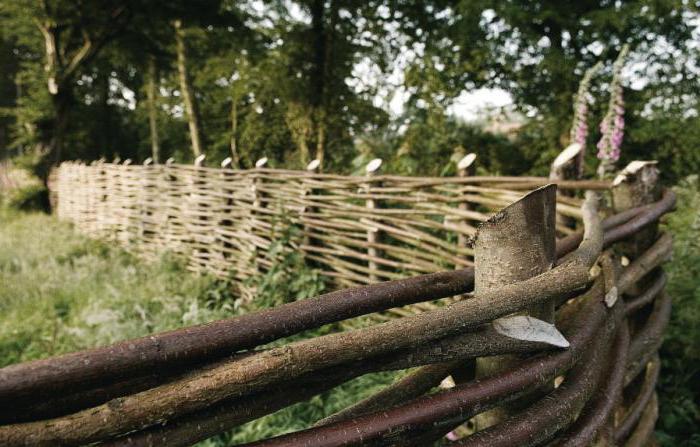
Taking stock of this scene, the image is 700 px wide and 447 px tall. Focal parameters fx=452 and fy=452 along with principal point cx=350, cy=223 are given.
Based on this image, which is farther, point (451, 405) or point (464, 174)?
point (464, 174)

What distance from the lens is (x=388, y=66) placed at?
11.1 m

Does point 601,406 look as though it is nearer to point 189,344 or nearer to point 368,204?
point 189,344

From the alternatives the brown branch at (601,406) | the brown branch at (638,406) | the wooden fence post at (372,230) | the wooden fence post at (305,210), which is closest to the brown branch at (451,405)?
the brown branch at (601,406)

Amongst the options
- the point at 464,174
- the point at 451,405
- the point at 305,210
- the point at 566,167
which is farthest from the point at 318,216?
the point at 451,405

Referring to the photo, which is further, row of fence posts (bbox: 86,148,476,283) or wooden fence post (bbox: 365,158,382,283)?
wooden fence post (bbox: 365,158,382,283)

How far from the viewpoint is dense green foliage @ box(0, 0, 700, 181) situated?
8516 mm

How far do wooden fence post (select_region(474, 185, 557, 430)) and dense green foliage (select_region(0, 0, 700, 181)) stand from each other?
6.44 meters

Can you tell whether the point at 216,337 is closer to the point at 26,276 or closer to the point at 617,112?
the point at 617,112

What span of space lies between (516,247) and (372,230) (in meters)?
2.17

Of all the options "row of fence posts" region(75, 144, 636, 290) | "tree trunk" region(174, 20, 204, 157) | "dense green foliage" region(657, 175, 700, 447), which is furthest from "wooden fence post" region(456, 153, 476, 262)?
"tree trunk" region(174, 20, 204, 157)

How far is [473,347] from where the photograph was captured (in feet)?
2.80

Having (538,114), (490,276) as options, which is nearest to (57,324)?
(490,276)

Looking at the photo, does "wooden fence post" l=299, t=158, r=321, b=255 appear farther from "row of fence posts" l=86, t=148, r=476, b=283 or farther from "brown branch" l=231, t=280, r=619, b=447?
"brown branch" l=231, t=280, r=619, b=447

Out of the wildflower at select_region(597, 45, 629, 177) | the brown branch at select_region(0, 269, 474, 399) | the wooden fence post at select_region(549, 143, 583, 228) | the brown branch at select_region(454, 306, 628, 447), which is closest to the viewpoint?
the brown branch at select_region(0, 269, 474, 399)
